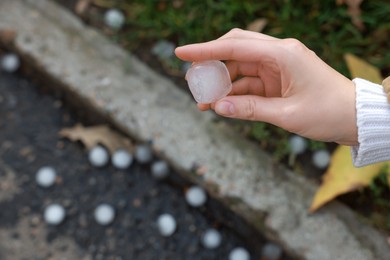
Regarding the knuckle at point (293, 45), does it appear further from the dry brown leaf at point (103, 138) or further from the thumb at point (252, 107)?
the dry brown leaf at point (103, 138)

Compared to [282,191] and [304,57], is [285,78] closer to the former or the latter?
[304,57]

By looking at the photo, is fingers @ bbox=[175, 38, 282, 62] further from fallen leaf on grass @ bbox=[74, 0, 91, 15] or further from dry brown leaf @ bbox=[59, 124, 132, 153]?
fallen leaf on grass @ bbox=[74, 0, 91, 15]

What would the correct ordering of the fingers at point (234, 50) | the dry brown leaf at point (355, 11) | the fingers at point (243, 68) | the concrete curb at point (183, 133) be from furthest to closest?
the dry brown leaf at point (355, 11) → the concrete curb at point (183, 133) → the fingers at point (243, 68) → the fingers at point (234, 50)

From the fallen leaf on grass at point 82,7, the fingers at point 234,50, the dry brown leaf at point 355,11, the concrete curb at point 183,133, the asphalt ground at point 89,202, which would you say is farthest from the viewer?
the fallen leaf on grass at point 82,7

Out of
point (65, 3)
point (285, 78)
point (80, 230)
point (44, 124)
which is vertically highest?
point (285, 78)

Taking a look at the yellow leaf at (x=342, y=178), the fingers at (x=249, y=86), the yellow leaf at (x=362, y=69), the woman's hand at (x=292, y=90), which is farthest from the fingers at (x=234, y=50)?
the yellow leaf at (x=362, y=69)

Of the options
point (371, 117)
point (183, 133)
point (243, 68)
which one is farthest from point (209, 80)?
point (183, 133)

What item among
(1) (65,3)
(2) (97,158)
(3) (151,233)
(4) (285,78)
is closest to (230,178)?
(3) (151,233)
